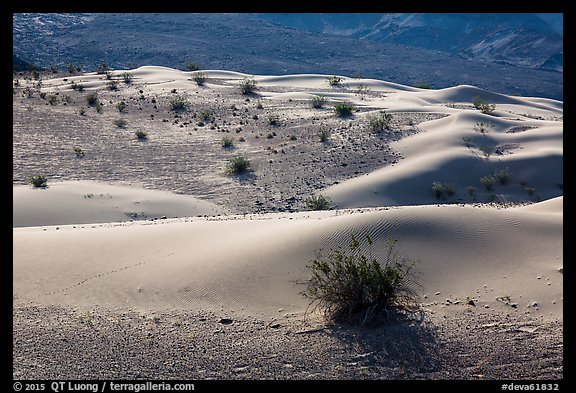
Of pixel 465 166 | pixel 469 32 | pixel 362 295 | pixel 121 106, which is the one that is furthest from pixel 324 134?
pixel 469 32

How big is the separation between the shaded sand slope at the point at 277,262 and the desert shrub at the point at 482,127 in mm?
14065

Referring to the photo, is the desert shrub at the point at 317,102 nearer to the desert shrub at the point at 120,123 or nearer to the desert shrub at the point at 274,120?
the desert shrub at the point at 274,120

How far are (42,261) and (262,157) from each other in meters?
12.9

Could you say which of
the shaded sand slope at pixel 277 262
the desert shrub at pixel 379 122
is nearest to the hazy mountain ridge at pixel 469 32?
the desert shrub at pixel 379 122

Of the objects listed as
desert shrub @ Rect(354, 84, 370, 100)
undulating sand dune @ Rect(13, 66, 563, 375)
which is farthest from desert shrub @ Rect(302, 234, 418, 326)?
desert shrub @ Rect(354, 84, 370, 100)

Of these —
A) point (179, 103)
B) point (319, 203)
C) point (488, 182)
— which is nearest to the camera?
point (319, 203)

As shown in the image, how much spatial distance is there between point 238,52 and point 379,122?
6215 cm

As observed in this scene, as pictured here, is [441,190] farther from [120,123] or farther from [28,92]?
[28,92]

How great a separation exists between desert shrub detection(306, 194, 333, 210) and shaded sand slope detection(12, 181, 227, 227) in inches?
93.1

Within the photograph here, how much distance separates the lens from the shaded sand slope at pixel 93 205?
51.6ft

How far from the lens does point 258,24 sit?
101 meters

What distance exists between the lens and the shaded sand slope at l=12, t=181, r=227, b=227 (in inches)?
619

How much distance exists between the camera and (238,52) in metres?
83.7
